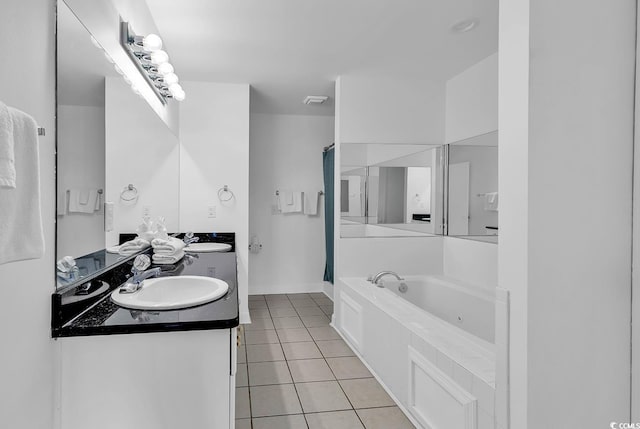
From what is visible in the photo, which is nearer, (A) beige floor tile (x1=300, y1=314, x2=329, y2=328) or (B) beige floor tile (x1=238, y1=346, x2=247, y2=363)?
(B) beige floor tile (x1=238, y1=346, x2=247, y2=363)

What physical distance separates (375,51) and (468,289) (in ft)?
6.72

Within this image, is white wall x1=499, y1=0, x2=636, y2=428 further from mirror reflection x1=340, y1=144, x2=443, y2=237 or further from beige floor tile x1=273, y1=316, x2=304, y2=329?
beige floor tile x1=273, y1=316, x2=304, y2=329

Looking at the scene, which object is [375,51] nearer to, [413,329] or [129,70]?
[129,70]

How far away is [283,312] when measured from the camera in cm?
448

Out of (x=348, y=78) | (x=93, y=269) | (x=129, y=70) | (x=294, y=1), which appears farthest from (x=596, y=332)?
(x=348, y=78)

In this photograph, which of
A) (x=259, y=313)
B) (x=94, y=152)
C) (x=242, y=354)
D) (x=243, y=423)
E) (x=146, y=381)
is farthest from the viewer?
(x=259, y=313)

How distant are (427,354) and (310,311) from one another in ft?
8.45

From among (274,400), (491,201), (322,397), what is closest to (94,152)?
(274,400)

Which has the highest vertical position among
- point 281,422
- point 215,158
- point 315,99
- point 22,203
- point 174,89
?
point 315,99

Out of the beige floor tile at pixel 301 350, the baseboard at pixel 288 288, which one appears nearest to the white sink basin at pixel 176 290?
the beige floor tile at pixel 301 350

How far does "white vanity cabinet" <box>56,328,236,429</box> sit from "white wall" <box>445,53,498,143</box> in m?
2.83

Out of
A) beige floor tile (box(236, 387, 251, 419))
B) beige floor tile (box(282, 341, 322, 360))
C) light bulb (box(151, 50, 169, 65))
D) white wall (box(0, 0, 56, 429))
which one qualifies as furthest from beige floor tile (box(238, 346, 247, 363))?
light bulb (box(151, 50, 169, 65))

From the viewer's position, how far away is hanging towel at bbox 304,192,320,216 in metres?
5.41

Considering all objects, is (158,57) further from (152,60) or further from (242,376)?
(242,376)
